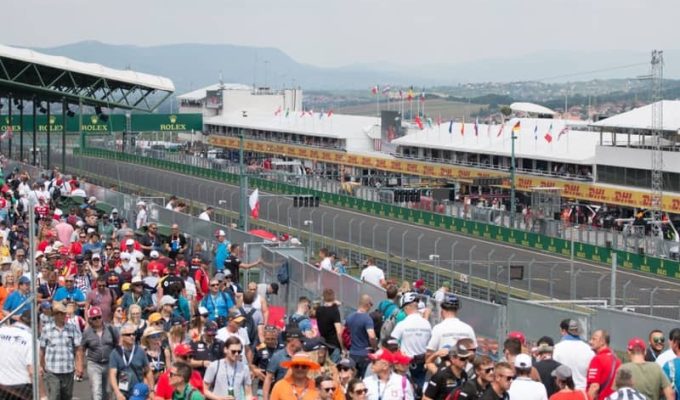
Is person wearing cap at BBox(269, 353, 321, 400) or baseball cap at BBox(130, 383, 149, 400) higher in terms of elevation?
person wearing cap at BBox(269, 353, 321, 400)

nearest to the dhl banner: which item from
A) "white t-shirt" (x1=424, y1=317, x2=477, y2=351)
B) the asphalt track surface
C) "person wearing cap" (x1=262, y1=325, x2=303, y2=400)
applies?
the asphalt track surface

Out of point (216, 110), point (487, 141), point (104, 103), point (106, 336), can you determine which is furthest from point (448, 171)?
point (106, 336)

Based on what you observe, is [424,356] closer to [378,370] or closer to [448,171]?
[378,370]

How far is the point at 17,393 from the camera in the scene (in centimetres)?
1299

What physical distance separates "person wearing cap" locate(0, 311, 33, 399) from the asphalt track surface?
12.9m

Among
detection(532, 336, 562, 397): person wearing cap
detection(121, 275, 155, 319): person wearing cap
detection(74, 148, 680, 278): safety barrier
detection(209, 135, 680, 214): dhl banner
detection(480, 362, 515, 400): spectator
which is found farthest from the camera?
detection(209, 135, 680, 214): dhl banner

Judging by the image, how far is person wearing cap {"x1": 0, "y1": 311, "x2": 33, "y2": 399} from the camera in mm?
12906

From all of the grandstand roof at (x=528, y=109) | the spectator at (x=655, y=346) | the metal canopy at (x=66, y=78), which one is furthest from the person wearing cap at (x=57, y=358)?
the grandstand roof at (x=528, y=109)

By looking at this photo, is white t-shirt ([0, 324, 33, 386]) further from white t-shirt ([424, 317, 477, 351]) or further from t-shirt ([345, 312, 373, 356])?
white t-shirt ([424, 317, 477, 351])

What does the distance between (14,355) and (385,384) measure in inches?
136

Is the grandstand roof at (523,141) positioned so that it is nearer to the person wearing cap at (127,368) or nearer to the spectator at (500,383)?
the person wearing cap at (127,368)

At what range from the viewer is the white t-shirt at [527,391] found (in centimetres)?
1096

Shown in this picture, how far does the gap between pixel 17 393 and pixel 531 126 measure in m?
74.9

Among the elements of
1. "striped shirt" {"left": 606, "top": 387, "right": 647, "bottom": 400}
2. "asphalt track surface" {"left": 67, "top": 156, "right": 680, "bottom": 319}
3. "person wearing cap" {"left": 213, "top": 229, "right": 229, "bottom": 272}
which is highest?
"striped shirt" {"left": 606, "top": 387, "right": 647, "bottom": 400}
